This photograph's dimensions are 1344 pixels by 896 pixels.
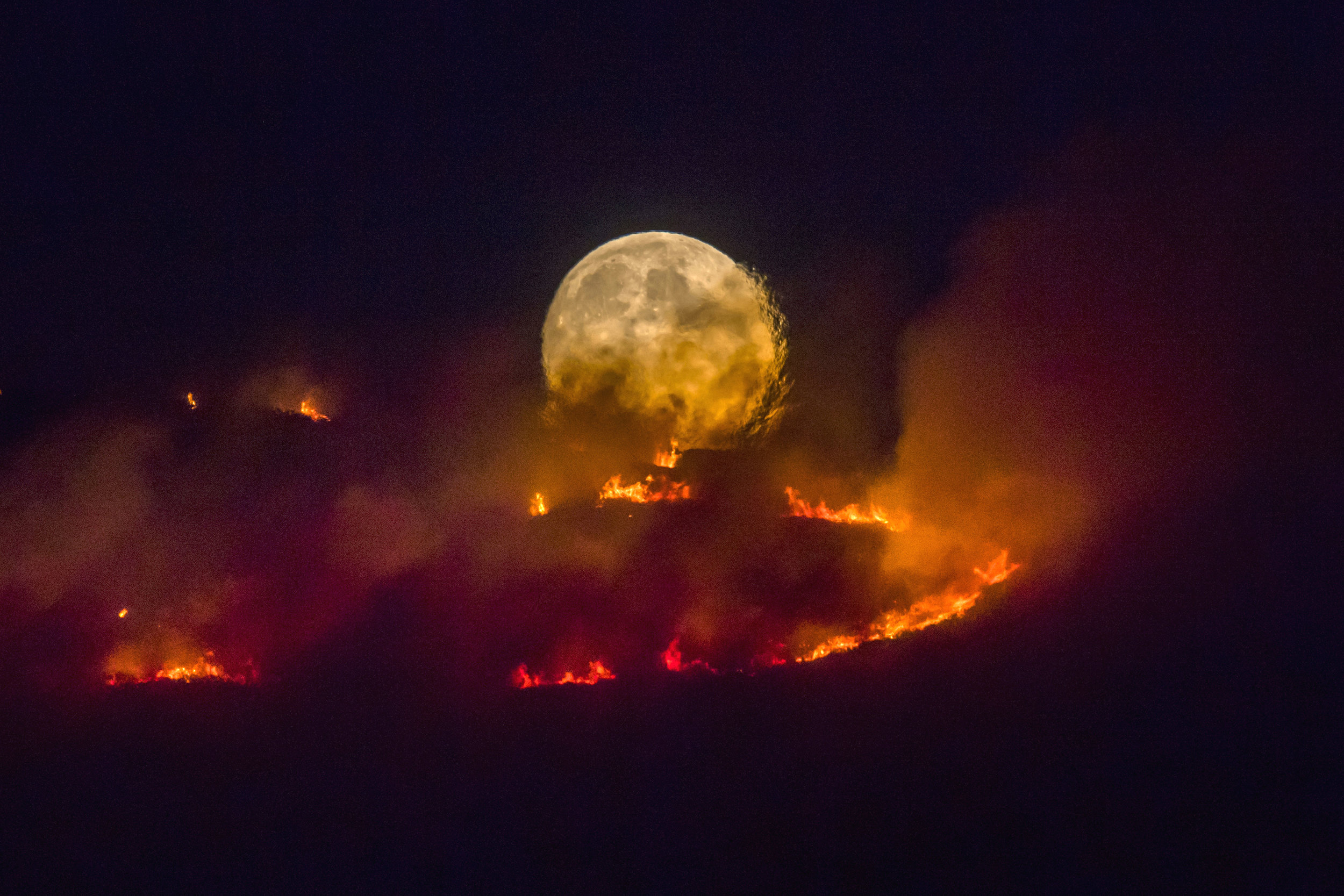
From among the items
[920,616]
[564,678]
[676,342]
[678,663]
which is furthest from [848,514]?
[564,678]

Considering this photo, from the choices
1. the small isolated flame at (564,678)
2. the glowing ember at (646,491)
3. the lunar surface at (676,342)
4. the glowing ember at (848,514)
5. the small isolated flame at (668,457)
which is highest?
the lunar surface at (676,342)

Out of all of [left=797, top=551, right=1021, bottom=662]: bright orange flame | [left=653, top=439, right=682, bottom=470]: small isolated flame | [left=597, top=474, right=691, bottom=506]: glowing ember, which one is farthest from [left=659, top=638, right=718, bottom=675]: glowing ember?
[left=653, top=439, right=682, bottom=470]: small isolated flame

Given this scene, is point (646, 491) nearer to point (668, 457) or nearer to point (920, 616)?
point (668, 457)

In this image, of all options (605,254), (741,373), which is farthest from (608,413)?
(605,254)

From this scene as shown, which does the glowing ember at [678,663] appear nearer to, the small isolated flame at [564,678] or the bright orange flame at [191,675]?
the small isolated flame at [564,678]

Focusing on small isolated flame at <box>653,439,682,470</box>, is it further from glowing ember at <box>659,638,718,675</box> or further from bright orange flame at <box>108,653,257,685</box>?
bright orange flame at <box>108,653,257,685</box>

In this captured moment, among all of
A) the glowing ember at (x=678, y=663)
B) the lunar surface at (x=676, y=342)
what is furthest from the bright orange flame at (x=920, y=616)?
the lunar surface at (x=676, y=342)

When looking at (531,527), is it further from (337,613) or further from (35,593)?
(35,593)
